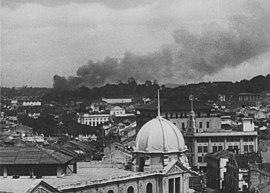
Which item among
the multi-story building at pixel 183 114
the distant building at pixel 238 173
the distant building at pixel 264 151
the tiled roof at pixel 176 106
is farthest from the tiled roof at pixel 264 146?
the tiled roof at pixel 176 106

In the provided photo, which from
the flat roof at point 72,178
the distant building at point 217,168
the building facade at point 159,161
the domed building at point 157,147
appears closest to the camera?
the flat roof at point 72,178

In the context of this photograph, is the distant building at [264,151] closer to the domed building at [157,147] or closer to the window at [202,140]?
the window at [202,140]

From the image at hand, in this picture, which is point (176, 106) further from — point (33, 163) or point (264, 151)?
point (33, 163)

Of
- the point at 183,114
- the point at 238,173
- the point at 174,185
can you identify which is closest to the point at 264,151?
the point at 238,173

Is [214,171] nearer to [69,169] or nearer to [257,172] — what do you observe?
[257,172]

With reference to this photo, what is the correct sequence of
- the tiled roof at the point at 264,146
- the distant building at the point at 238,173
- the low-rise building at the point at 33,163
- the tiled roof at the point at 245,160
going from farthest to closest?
1. the tiled roof at the point at 264,146
2. the tiled roof at the point at 245,160
3. the distant building at the point at 238,173
4. the low-rise building at the point at 33,163

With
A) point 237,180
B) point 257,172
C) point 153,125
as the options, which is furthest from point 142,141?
point 237,180

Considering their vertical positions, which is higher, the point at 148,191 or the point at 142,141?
the point at 142,141
